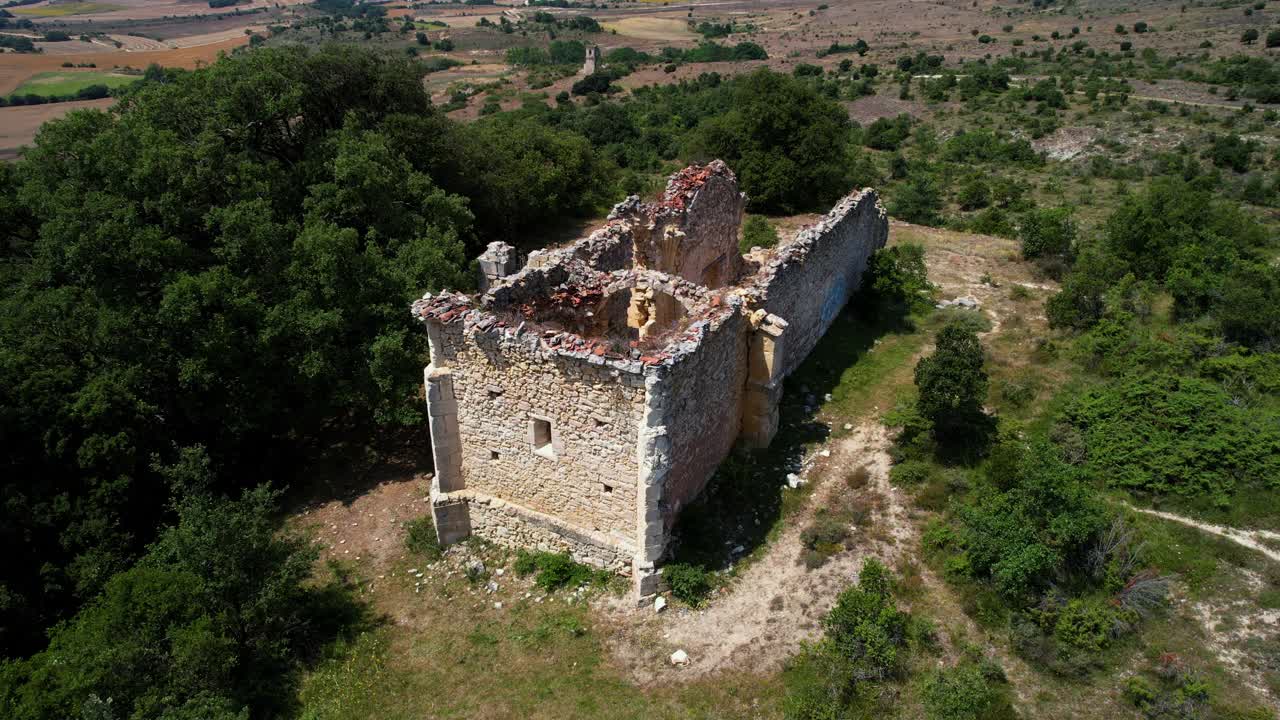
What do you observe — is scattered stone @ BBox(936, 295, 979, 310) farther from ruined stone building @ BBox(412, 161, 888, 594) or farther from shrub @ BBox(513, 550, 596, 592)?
shrub @ BBox(513, 550, 596, 592)

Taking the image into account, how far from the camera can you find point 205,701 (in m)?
9.73

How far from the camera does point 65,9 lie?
495 feet

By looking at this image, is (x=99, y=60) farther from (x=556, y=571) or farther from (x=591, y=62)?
(x=556, y=571)

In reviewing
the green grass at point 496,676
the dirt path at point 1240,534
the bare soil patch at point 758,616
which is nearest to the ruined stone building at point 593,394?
the bare soil patch at point 758,616

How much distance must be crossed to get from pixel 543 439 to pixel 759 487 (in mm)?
4435

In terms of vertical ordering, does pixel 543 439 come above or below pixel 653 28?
below

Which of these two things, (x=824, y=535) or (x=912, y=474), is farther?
(x=912, y=474)

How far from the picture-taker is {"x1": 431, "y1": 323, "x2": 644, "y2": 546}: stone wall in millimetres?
11148

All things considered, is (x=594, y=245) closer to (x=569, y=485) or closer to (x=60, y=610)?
(x=569, y=485)

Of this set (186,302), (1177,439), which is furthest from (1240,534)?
(186,302)

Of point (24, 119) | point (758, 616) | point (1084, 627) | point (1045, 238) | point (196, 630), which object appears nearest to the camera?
point (196, 630)

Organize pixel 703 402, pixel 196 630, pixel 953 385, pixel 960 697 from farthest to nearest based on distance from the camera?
pixel 953 385, pixel 703 402, pixel 196 630, pixel 960 697

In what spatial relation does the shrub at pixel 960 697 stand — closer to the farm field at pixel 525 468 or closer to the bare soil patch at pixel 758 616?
the farm field at pixel 525 468

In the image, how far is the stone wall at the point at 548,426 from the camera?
36.6 ft
